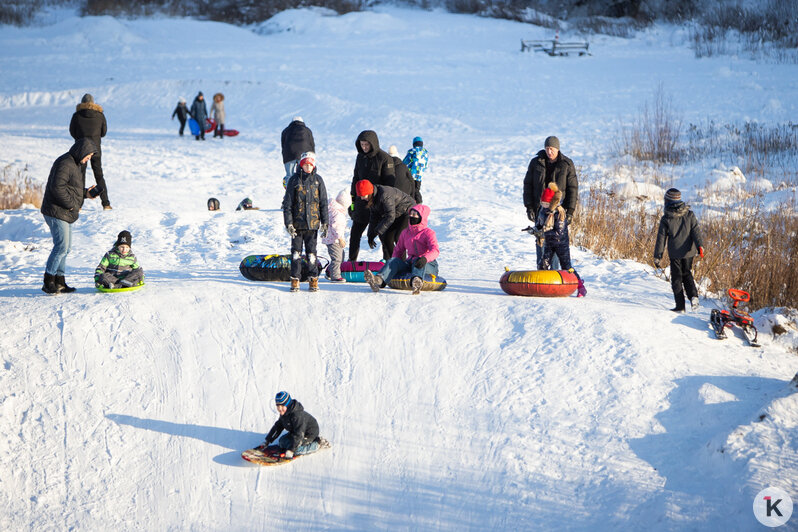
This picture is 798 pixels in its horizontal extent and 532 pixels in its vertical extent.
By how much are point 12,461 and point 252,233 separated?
6264mm

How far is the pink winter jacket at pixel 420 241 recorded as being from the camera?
27.6 ft

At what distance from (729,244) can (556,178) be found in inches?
132

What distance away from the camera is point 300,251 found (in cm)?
830

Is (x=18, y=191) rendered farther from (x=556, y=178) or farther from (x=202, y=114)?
(x=556, y=178)

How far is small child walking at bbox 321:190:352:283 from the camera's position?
8.75 m

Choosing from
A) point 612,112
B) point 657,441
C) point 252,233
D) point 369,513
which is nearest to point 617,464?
point 657,441

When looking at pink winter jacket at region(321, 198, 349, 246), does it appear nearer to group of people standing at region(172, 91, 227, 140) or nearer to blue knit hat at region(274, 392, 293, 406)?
blue knit hat at region(274, 392, 293, 406)

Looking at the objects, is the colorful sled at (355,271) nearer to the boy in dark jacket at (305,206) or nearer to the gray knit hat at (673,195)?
the boy in dark jacket at (305,206)

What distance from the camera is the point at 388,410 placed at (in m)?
6.88

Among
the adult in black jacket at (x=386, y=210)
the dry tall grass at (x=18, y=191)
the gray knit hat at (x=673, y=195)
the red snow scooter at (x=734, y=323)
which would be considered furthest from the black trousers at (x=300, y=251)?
the dry tall grass at (x=18, y=191)

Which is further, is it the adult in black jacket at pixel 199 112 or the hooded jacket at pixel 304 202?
the adult in black jacket at pixel 199 112

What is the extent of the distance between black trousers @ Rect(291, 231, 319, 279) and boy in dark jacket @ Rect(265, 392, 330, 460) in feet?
7.67

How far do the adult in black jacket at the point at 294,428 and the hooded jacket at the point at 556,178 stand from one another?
3837 millimetres

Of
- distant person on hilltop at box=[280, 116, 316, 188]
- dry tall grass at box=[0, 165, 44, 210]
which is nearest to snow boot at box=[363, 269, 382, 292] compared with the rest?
distant person on hilltop at box=[280, 116, 316, 188]
